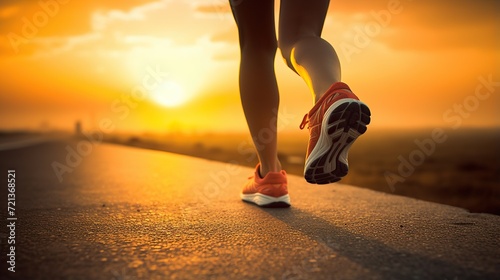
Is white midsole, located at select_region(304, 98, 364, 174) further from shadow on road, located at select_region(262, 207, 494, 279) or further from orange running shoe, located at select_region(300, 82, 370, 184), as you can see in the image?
shadow on road, located at select_region(262, 207, 494, 279)

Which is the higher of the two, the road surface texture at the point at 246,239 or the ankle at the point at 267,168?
the ankle at the point at 267,168

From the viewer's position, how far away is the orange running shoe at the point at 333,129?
164 centimetres

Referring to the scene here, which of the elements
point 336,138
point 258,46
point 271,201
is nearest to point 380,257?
point 336,138

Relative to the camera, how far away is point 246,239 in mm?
1681

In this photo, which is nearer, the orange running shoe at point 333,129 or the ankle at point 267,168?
the orange running shoe at point 333,129

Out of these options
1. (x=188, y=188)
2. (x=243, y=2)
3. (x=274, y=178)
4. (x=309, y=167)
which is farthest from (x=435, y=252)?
(x=188, y=188)

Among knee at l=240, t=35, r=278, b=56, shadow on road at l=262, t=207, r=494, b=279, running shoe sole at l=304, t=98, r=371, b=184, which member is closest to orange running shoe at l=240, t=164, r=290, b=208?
shadow on road at l=262, t=207, r=494, b=279

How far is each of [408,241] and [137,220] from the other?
4.10 ft

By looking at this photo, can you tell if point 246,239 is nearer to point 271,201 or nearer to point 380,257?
point 380,257

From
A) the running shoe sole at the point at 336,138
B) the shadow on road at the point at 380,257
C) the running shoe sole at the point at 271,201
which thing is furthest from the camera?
the running shoe sole at the point at 271,201

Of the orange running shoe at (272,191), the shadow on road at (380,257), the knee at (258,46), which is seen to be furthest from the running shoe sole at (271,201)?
the knee at (258,46)

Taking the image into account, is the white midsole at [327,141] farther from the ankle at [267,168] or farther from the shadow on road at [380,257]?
the ankle at [267,168]

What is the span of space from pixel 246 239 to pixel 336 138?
1.75 ft

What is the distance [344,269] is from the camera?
51.1 inches
